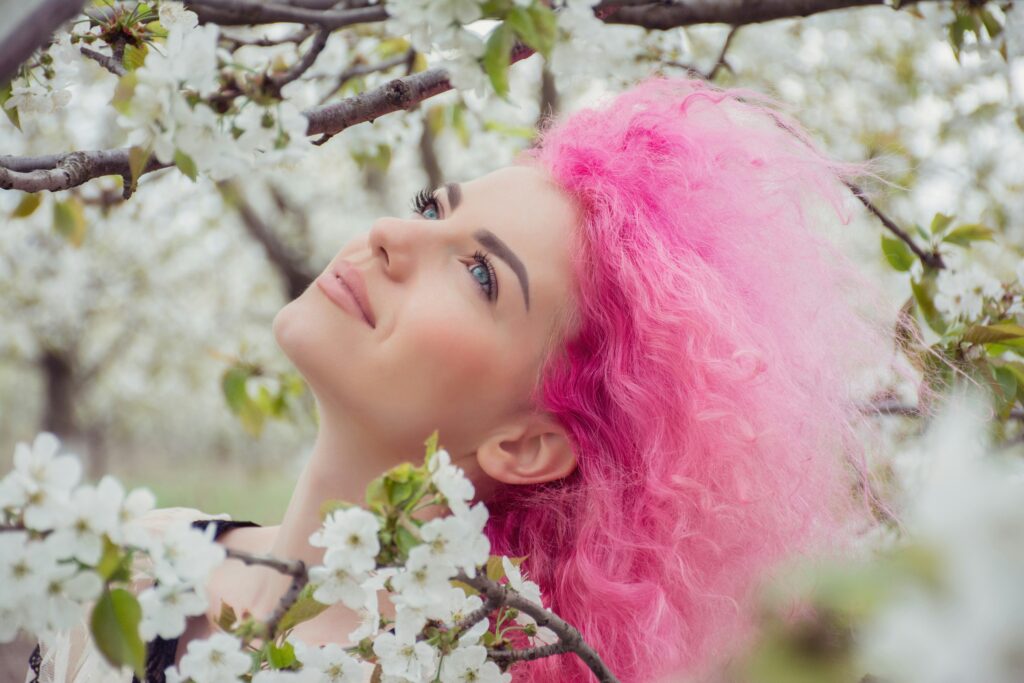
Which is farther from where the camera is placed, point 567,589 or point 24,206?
point 24,206

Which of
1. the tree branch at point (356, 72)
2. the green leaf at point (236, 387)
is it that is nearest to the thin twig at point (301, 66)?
the tree branch at point (356, 72)

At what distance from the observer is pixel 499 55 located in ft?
2.69

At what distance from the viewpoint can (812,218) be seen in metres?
1.42

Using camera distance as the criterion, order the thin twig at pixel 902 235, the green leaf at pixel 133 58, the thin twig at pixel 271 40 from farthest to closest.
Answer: the thin twig at pixel 902 235 < the thin twig at pixel 271 40 < the green leaf at pixel 133 58

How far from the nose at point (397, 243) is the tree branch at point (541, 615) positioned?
0.50 metres

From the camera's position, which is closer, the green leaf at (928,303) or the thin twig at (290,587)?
the thin twig at (290,587)

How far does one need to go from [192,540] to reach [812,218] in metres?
1.08

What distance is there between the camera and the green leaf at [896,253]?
5.24 feet

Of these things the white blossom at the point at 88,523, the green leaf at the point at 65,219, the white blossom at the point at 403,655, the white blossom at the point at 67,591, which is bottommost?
the green leaf at the point at 65,219

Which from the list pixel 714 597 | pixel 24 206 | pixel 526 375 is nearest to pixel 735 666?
pixel 714 597

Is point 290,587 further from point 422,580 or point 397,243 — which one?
point 397,243

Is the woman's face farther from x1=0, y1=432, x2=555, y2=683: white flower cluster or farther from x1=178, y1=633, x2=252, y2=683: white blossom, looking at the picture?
x1=178, y1=633, x2=252, y2=683: white blossom

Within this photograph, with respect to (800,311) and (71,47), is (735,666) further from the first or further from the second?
(71,47)

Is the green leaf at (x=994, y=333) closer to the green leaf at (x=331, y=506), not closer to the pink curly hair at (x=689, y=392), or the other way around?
the pink curly hair at (x=689, y=392)
